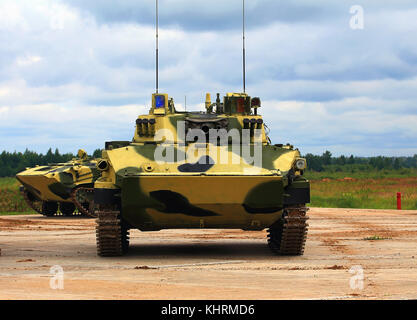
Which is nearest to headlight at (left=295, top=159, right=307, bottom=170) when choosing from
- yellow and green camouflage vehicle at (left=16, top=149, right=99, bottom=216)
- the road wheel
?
yellow and green camouflage vehicle at (left=16, top=149, right=99, bottom=216)

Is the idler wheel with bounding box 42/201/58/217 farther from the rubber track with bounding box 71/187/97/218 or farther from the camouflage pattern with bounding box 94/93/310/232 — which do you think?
the camouflage pattern with bounding box 94/93/310/232

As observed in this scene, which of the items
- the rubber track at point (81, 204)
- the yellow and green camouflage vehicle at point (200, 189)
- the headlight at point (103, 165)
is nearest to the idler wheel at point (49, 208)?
the rubber track at point (81, 204)

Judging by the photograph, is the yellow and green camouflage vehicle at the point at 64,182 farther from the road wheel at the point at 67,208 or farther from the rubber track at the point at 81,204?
the road wheel at the point at 67,208

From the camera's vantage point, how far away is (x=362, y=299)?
29.1 feet

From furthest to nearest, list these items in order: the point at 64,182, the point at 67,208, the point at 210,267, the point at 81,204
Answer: the point at 67,208 < the point at 81,204 < the point at 64,182 < the point at 210,267

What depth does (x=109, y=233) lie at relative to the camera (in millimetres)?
14016

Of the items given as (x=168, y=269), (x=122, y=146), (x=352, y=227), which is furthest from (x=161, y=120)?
(x=352, y=227)

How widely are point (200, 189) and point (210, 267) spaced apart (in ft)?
4.43

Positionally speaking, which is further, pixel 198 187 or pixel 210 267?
pixel 198 187

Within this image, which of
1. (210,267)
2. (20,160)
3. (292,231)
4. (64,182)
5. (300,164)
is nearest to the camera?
(210,267)

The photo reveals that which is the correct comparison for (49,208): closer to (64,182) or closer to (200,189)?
(64,182)

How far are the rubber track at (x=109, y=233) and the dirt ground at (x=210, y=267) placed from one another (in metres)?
0.22

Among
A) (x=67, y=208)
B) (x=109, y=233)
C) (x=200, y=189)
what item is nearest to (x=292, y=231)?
(x=200, y=189)

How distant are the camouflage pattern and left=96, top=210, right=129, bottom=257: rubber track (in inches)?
5.7
